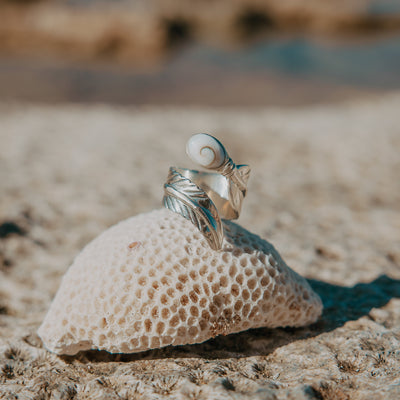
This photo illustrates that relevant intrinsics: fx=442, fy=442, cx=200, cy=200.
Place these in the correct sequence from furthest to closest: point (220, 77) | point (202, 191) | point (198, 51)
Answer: point (198, 51), point (220, 77), point (202, 191)

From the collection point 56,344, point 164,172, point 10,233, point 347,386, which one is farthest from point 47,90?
point 347,386

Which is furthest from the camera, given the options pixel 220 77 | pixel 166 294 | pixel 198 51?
pixel 198 51

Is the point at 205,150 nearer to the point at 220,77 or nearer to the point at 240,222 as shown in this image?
the point at 240,222

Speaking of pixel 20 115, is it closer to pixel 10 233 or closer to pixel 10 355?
pixel 10 233

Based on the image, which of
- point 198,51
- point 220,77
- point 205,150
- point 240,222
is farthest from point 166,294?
point 198,51

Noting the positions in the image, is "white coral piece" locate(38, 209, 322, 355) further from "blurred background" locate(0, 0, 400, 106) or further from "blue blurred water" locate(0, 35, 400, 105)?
"blue blurred water" locate(0, 35, 400, 105)

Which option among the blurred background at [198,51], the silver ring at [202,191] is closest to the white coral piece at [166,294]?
the silver ring at [202,191]

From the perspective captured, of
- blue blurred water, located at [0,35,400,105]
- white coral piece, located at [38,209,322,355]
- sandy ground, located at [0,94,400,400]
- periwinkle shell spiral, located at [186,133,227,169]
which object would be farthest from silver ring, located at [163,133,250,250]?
blue blurred water, located at [0,35,400,105]
